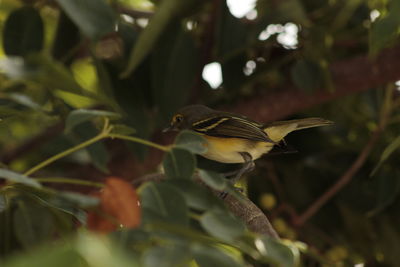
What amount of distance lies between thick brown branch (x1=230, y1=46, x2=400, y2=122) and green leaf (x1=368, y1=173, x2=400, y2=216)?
446 mm

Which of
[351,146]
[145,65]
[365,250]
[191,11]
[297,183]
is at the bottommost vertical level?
[365,250]

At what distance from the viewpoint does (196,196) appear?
55.0 inches

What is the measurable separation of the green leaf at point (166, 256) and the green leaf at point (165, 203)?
179mm

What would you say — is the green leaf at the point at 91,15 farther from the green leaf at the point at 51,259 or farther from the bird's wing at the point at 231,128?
the green leaf at the point at 51,259

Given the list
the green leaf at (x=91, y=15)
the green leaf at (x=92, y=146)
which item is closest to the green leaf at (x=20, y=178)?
the green leaf at (x=91, y=15)

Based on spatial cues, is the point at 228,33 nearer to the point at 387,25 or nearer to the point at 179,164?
the point at 387,25

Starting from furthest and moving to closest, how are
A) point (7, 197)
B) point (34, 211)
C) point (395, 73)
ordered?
1. point (395, 73)
2. point (7, 197)
3. point (34, 211)

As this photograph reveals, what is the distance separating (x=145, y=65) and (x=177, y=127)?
14.5 inches

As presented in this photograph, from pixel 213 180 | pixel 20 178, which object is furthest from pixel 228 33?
pixel 20 178

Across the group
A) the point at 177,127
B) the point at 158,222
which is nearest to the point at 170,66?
the point at 177,127

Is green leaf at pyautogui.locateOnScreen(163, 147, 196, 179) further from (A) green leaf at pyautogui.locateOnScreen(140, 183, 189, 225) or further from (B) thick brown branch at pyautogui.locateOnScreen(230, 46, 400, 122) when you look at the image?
(B) thick brown branch at pyautogui.locateOnScreen(230, 46, 400, 122)

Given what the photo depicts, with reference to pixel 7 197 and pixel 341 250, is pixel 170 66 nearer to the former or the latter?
pixel 341 250

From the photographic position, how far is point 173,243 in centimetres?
112

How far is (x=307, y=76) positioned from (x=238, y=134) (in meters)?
0.46
